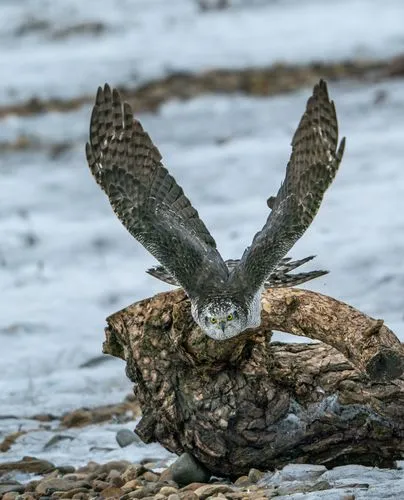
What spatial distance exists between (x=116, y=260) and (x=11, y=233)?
1499 mm

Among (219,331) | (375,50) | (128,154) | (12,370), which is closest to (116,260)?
(12,370)

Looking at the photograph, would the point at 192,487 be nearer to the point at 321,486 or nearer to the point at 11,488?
the point at 321,486

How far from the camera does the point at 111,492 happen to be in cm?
674

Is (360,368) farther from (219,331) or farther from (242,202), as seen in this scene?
(242,202)

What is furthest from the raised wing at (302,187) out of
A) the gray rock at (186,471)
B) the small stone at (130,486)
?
the small stone at (130,486)

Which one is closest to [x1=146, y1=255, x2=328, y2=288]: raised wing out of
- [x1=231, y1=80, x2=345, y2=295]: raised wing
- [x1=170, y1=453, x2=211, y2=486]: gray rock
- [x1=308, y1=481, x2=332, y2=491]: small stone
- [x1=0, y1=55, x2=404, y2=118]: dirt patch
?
[x1=231, y1=80, x2=345, y2=295]: raised wing

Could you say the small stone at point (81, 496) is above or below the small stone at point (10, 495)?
below

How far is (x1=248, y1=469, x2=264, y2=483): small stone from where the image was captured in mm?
6582

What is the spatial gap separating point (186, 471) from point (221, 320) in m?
0.89

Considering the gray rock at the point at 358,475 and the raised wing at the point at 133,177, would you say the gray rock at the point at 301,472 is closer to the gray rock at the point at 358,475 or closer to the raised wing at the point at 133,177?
the gray rock at the point at 358,475

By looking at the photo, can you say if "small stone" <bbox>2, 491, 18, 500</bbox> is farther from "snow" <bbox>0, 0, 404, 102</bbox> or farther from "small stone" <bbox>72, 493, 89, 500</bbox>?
"snow" <bbox>0, 0, 404, 102</bbox>

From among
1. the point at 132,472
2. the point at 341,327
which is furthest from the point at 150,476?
the point at 341,327

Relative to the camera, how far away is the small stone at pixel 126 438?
7.99 metres

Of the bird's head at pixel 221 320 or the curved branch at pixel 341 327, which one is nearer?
the curved branch at pixel 341 327
